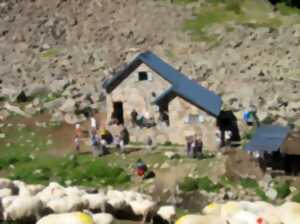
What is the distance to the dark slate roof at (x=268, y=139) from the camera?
216ft

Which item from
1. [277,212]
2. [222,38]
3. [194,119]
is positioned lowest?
[277,212]

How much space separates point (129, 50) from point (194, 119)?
31.3m

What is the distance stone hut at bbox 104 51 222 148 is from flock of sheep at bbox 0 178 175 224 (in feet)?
35.6

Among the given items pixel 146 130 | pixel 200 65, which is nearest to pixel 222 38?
pixel 200 65

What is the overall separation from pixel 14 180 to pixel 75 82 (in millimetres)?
26169

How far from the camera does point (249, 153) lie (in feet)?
216

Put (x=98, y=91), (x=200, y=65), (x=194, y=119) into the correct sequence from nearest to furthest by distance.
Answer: (x=194, y=119)
(x=98, y=91)
(x=200, y=65)

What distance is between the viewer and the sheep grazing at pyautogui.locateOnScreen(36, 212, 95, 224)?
168 ft

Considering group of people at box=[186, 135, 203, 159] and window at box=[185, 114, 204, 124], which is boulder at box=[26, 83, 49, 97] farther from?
group of people at box=[186, 135, 203, 159]

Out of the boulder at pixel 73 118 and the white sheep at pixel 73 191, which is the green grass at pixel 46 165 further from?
the white sheep at pixel 73 191

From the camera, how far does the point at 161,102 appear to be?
73188 mm

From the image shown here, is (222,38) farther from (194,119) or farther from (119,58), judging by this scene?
(194,119)

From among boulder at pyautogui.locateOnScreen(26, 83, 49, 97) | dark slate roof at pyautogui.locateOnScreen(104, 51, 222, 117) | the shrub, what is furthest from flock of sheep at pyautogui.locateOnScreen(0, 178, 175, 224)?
boulder at pyautogui.locateOnScreen(26, 83, 49, 97)

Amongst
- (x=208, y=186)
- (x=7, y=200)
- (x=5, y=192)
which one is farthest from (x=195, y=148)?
(x=7, y=200)
